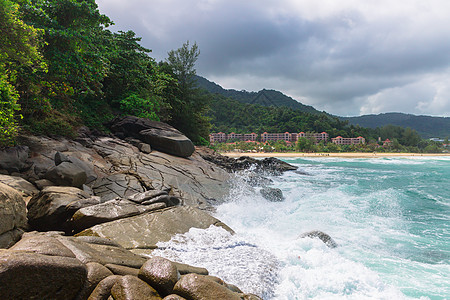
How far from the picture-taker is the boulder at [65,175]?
7.74 m

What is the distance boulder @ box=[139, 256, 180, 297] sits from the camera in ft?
9.56

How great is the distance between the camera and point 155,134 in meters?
15.0

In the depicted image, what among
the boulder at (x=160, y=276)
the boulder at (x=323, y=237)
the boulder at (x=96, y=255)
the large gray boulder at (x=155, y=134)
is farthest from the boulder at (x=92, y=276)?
the large gray boulder at (x=155, y=134)

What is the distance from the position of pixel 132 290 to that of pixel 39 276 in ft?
3.05

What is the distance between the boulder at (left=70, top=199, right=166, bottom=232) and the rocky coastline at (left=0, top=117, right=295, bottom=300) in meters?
0.02

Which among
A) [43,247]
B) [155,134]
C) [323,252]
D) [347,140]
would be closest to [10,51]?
[43,247]

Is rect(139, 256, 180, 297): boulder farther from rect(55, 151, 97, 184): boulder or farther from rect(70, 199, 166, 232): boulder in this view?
rect(55, 151, 97, 184): boulder

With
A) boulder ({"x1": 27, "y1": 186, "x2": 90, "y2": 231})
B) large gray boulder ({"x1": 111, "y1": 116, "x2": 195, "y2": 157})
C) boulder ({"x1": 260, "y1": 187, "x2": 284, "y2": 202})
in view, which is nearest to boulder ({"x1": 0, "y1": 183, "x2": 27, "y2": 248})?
boulder ({"x1": 27, "y1": 186, "x2": 90, "y2": 231})

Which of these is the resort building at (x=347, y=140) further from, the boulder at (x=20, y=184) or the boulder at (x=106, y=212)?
the boulder at (x=20, y=184)

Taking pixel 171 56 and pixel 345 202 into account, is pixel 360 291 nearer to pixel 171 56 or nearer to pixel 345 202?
pixel 345 202

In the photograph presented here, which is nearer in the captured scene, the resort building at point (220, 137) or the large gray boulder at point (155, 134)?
the large gray boulder at point (155, 134)

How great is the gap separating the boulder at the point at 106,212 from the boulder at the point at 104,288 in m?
3.28

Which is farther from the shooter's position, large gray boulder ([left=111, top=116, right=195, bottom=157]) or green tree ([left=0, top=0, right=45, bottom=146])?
large gray boulder ([left=111, top=116, right=195, bottom=157])

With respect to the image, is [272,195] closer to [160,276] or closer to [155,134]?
[155,134]
